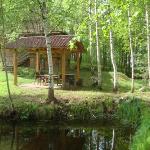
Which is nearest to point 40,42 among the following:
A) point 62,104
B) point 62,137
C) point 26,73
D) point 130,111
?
point 26,73

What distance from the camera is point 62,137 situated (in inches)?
715

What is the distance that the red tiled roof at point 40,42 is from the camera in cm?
2840

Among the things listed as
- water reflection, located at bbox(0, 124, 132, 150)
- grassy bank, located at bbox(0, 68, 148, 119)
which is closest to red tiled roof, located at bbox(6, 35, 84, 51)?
grassy bank, located at bbox(0, 68, 148, 119)

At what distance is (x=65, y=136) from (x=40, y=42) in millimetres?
12678

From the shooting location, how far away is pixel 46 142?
1708 centimetres

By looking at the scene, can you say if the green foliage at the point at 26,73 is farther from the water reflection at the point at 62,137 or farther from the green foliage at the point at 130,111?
the water reflection at the point at 62,137

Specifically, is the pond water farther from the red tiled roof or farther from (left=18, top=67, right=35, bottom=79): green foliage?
(left=18, top=67, right=35, bottom=79): green foliage

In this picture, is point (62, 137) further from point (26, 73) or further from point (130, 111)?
point (26, 73)

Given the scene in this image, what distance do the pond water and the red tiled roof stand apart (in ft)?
29.4

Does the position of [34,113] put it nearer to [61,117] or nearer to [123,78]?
[61,117]

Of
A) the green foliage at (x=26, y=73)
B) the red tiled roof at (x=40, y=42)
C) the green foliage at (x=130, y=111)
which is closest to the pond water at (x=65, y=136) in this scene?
the green foliage at (x=130, y=111)

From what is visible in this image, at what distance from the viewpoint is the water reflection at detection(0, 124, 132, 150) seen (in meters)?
16.3

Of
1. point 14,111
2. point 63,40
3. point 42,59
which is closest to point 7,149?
point 14,111

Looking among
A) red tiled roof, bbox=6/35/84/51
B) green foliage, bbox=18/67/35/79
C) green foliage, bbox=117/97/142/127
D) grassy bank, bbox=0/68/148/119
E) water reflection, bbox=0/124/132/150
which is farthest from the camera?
green foliage, bbox=18/67/35/79
